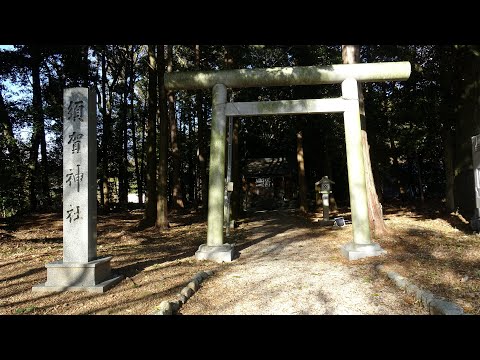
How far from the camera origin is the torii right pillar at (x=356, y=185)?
7.54 m

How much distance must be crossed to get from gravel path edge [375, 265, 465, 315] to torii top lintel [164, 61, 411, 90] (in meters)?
4.53

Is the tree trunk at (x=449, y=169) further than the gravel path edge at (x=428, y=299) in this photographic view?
Yes

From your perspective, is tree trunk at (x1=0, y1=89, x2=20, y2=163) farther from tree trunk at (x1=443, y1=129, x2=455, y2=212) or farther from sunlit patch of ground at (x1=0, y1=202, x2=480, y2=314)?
tree trunk at (x1=443, y1=129, x2=455, y2=212)

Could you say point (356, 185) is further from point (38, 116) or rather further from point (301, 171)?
point (301, 171)

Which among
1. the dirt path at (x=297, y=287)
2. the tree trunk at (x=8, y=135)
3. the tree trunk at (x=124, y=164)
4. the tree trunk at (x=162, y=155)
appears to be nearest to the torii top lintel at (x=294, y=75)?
the dirt path at (x=297, y=287)

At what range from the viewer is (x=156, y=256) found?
8.56 meters

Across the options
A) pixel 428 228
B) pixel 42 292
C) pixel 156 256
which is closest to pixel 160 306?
pixel 42 292

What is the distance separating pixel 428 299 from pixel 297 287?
1959 mm

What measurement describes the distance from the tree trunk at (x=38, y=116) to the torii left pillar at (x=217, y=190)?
6.61 m

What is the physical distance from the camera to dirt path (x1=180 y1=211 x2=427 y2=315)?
474 cm

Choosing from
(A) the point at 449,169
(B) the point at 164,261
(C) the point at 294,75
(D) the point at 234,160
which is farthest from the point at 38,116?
(A) the point at 449,169

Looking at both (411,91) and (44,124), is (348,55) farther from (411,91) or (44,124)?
(44,124)

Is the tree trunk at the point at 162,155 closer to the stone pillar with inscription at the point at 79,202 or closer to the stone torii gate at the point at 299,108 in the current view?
the stone torii gate at the point at 299,108

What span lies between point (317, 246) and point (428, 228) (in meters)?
4.39
